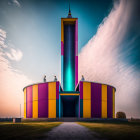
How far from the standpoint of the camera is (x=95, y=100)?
69.5ft

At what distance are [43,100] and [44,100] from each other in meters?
0.23

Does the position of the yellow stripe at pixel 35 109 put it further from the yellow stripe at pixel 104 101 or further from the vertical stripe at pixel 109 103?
the vertical stripe at pixel 109 103

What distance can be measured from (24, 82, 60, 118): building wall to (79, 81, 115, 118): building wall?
4.32m

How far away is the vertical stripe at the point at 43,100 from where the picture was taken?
2058cm

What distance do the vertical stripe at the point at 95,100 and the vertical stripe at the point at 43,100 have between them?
7.99 m

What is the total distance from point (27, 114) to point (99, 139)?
2161 cm

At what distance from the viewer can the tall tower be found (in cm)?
2945

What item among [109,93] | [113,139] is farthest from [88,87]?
[113,139]

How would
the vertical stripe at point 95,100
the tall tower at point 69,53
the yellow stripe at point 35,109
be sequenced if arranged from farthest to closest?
the tall tower at point 69,53 < the yellow stripe at point 35,109 < the vertical stripe at point 95,100

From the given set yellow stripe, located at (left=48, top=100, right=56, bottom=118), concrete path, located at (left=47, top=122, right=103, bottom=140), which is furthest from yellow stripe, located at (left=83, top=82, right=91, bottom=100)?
concrete path, located at (left=47, top=122, right=103, bottom=140)

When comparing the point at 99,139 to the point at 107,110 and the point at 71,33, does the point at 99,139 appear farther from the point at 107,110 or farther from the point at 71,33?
the point at 71,33

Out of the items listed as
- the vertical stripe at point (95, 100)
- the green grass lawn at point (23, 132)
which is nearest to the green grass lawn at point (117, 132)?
the green grass lawn at point (23, 132)

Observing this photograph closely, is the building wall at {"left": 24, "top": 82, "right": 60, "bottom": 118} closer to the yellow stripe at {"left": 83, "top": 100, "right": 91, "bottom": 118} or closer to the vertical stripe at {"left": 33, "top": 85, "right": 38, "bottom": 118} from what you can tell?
the vertical stripe at {"left": 33, "top": 85, "right": 38, "bottom": 118}

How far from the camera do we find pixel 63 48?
101ft
